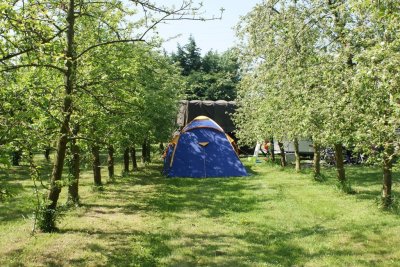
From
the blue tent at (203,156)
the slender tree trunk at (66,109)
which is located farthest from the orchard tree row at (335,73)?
the slender tree trunk at (66,109)

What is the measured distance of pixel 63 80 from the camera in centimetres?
998

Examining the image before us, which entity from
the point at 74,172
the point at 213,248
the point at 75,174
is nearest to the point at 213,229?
the point at 213,248

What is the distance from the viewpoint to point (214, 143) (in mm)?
20969

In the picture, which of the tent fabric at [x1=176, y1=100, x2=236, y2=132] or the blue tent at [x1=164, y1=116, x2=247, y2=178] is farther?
the tent fabric at [x1=176, y1=100, x2=236, y2=132]

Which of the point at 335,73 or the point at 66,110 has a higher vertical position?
the point at 335,73

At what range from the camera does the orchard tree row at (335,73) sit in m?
7.11

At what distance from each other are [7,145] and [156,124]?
16.0m

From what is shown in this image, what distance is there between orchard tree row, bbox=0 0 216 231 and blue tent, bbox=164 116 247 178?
450cm

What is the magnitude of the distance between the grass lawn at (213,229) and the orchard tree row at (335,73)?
1.73 meters

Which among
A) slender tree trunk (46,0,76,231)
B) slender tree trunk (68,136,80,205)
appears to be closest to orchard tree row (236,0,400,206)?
slender tree trunk (46,0,76,231)

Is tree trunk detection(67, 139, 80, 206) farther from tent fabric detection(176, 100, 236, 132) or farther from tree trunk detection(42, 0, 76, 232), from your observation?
tent fabric detection(176, 100, 236, 132)

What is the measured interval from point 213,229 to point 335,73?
5.09 metres

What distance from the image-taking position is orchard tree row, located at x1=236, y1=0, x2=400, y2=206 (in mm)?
7105

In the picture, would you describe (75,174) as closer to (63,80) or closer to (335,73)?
Result: (63,80)
